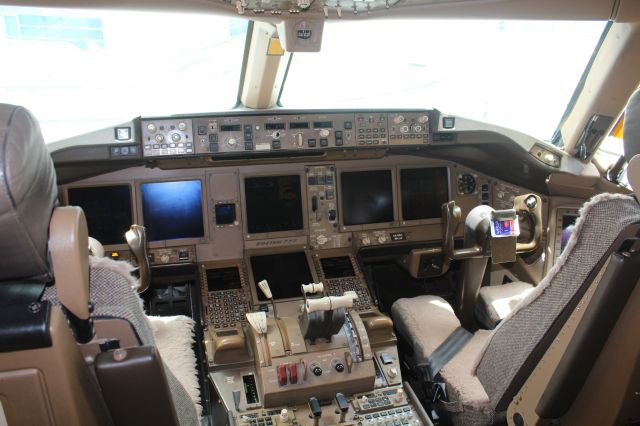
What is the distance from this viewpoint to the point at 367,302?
341 centimetres

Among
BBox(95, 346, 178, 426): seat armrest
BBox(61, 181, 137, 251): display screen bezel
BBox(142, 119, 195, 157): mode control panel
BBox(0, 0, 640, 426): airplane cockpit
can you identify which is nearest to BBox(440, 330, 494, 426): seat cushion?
BBox(0, 0, 640, 426): airplane cockpit

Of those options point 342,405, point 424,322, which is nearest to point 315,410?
point 342,405

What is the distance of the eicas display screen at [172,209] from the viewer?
3.41m

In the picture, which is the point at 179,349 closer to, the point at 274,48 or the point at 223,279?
the point at 223,279

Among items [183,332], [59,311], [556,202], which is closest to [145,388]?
[59,311]

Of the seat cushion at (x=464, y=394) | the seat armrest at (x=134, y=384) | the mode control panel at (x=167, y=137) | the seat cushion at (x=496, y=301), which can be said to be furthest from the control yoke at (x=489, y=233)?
the seat armrest at (x=134, y=384)

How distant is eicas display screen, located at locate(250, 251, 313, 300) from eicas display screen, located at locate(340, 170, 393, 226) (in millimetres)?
463

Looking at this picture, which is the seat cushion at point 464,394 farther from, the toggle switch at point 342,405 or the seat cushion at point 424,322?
the toggle switch at point 342,405

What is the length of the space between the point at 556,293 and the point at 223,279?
2.31 meters

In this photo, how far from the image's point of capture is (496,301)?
3.27 m

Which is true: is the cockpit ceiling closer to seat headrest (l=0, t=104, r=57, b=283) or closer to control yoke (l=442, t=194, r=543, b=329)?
control yoke (l=442, t=194, r=543, b=329)

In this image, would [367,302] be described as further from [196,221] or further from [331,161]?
[196,221]

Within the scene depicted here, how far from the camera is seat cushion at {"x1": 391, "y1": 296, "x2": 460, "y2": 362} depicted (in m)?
2.91

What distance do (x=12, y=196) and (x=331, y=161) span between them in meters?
2.91
